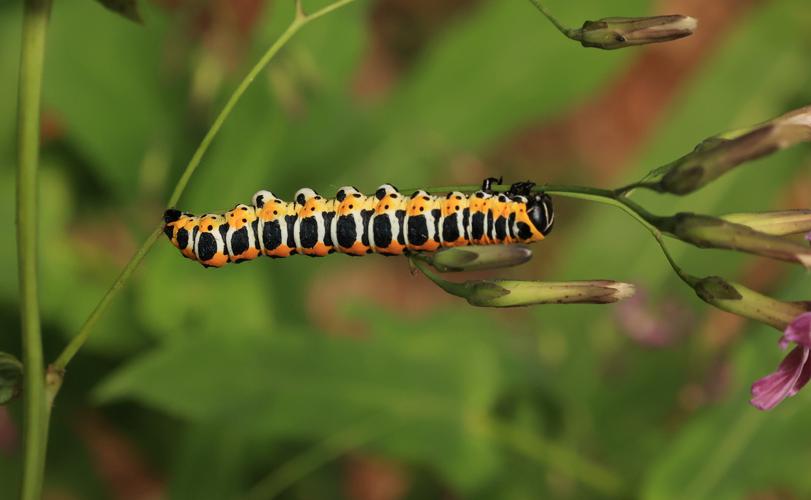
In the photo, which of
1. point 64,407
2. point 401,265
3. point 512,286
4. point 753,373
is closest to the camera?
point 512,286

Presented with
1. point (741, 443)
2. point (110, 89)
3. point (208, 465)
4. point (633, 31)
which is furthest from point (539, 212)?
point (110, 89)

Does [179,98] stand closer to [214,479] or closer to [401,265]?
[214,479]

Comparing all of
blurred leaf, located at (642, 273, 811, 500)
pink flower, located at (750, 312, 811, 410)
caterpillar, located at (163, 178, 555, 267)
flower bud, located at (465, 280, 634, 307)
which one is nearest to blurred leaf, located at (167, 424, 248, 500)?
blurred leaf, located at (642, 273, 811, 500)

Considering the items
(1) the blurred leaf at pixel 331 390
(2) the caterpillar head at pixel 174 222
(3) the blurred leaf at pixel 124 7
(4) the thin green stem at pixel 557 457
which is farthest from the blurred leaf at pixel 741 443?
(3) the blurred leaf at pixel 124 7

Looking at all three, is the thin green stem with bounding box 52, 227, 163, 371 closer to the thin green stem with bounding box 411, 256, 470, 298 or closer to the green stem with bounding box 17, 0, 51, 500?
the green stem with bounding box 17, 0, 51, 500

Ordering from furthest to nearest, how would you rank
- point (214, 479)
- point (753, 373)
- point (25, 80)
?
point (214, 479) → point (753, 373) → point (25, 80)

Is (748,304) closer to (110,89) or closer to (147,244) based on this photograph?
(147,244)

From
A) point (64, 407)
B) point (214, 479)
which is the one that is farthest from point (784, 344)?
point (64, 407)
